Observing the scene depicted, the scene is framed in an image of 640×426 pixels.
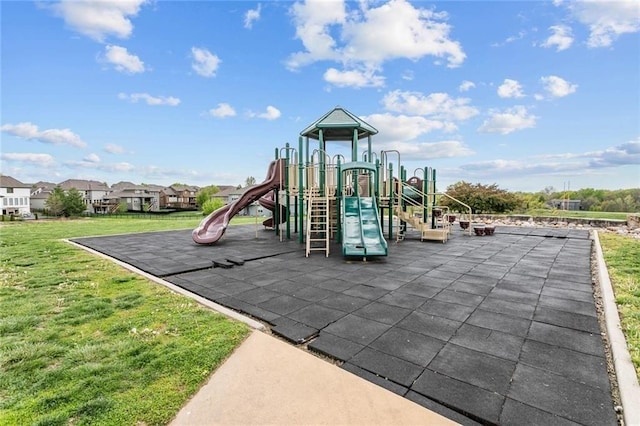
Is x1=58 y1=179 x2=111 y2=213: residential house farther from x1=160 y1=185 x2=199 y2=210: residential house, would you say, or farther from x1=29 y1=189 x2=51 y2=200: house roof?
x1=160 y1=185 x2=199 y2=210: residential house

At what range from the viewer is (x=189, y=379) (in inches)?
97.1

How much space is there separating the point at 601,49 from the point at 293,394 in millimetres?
14911

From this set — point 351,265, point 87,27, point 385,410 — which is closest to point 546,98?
point 351,265

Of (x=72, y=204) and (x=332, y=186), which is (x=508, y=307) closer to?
(x=332, y=186)

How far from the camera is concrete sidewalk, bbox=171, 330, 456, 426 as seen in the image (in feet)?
6.70

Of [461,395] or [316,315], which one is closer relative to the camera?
[461,395]

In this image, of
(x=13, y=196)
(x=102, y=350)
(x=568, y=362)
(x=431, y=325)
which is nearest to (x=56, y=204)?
(x=13, y=196)

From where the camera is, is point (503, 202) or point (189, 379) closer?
point (189, 379)

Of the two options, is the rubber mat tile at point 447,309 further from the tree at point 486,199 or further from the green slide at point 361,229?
the tree at point 486,199

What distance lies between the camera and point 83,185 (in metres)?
62.7

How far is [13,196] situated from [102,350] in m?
63.5

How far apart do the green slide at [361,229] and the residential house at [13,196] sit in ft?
189

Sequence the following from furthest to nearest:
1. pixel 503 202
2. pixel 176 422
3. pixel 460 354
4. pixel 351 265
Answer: pixel 503 202
pixel 351 265
pixel 460 354
pixel 176 422

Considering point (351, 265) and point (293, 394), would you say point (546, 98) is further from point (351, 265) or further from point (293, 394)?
point (293, 394)
